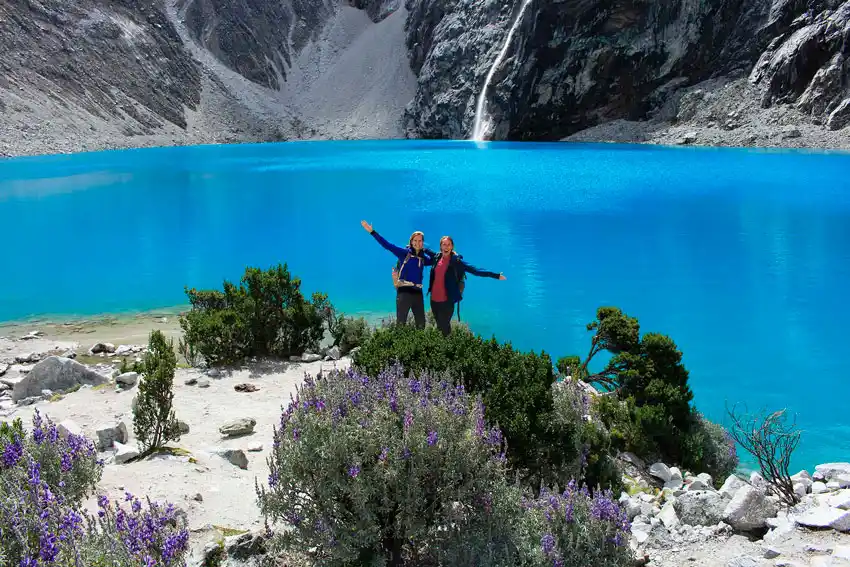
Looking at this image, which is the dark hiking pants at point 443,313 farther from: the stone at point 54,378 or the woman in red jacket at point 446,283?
the stone at point 54,378

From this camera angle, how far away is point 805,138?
50844 mm

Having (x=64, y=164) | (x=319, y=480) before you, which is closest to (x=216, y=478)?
(x=319, y=480)

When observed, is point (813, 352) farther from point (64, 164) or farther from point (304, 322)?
point (64, 164)

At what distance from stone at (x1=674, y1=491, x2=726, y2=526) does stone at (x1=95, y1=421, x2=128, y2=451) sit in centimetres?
491

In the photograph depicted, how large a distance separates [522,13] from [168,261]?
69399 millimetres

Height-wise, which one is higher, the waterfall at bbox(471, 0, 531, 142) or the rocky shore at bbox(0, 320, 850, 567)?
the waterfall at bbox(471, 0, 531, 142)

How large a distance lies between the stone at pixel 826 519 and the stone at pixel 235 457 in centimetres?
424

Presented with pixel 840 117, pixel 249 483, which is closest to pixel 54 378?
pixel 249 483

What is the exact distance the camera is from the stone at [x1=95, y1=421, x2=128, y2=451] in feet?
19.1

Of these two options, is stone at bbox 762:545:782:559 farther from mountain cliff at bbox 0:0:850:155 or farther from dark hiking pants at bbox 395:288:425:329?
mountain cliff at bbox 0:0:850:155

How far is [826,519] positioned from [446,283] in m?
5.21

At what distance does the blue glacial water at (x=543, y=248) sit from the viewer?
1112 cm

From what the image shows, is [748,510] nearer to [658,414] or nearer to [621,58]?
[658,414]

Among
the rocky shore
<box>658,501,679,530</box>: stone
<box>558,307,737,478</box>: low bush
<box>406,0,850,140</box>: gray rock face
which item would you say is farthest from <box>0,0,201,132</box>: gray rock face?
<box>658,501,679,530</box>: stone
